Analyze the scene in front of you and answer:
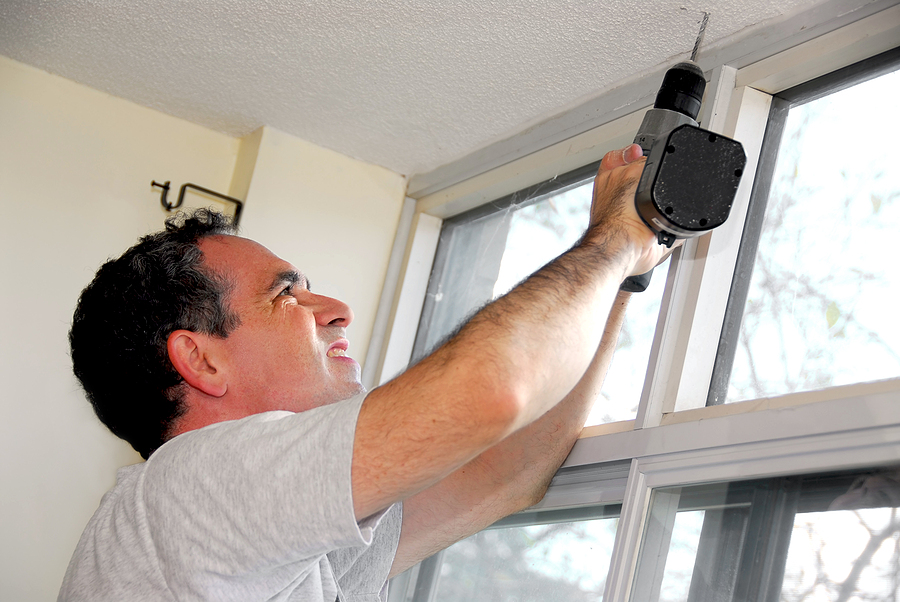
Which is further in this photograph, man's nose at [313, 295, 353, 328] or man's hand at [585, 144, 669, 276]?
man's nose at [313, 295, 353, 328]

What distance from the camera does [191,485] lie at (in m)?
0.94

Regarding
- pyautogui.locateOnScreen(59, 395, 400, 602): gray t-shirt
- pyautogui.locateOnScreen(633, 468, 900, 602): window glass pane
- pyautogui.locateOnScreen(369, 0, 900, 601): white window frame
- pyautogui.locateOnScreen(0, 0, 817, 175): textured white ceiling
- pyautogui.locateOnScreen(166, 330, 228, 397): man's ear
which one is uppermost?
pyautogui.locateOnScreen(0, 0, 817, 175): textured white ceiling

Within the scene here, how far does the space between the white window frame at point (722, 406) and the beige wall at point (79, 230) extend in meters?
0.74

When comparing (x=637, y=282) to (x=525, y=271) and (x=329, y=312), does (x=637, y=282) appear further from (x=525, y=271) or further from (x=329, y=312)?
(x=525, y=271)

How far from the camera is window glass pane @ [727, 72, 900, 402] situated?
1111 millimetres

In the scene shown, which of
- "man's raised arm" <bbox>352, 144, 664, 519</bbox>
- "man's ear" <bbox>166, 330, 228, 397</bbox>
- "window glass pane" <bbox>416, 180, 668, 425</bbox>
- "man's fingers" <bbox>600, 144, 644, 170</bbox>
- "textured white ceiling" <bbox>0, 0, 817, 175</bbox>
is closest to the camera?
"man's raised arm" <bbox>352, 144, 664, 519</bbox>

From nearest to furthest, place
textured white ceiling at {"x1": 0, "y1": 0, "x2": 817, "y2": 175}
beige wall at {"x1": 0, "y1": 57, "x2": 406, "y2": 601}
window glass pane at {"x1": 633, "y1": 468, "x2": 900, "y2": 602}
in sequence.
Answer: window glass pane at {"x1": 633, "y1": 468, "x2": 900, "y2": 602} → textured white ceiling at {"x1": 0, "y1": 0, "x2": 817, "y2": 175} → beige wall at {"x1": 0, "y1": 57, "x2": 406, "y2": 601}

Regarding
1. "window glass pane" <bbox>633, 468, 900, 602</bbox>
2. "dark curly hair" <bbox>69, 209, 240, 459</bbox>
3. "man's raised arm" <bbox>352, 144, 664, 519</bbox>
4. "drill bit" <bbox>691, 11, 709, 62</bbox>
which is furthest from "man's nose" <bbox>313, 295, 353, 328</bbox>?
"drill bit" <bbox>691, 11, 709, 62</bbox>

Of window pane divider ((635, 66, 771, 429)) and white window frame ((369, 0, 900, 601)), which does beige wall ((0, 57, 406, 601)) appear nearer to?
white window frame ((369, 0, 900, 601))

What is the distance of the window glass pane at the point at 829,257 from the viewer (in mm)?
1111

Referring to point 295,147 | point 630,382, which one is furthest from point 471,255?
point 630,382

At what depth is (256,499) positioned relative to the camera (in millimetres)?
879

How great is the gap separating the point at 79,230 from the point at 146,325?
0.80 metres

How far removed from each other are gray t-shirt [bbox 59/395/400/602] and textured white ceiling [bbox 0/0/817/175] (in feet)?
2.61
